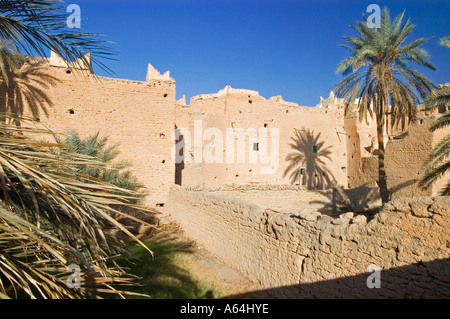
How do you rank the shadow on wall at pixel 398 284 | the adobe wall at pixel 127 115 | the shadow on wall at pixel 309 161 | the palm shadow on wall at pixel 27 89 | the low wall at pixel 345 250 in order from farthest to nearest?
the shadow on wall at pixel 309 161 → the adobe wall at pixel 127 115 → the palm shadow on wall at pixel 27 89 → the low wall at pixel 345 250 → the shadow on wall at pixel 398 284

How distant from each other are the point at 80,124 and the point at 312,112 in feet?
49.4

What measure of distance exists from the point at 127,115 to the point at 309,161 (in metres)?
13.0

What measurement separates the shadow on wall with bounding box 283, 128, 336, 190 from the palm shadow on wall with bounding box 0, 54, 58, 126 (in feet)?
45.9

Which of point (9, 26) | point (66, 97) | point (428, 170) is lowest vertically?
point (428, 170)

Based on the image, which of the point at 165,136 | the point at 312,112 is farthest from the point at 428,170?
the point at 312,112

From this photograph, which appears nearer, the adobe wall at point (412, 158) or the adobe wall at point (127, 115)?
the adobe wall at point (127, 115)

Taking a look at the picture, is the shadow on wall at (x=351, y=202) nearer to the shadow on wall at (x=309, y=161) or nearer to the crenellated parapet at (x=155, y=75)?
the shadow on wall at (x=309, y=161)

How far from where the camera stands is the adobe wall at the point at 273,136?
16.6 m

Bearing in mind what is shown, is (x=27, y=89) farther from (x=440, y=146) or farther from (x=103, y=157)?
(x=440, y=146)

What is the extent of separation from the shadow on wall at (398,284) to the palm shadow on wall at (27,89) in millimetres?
11867

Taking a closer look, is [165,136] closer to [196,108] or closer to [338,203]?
[196,108]

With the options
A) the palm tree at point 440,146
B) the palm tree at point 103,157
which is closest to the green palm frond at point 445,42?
the palm tree at point 440,146

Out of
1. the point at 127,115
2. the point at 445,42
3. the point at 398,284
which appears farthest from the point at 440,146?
the point at 127,115
